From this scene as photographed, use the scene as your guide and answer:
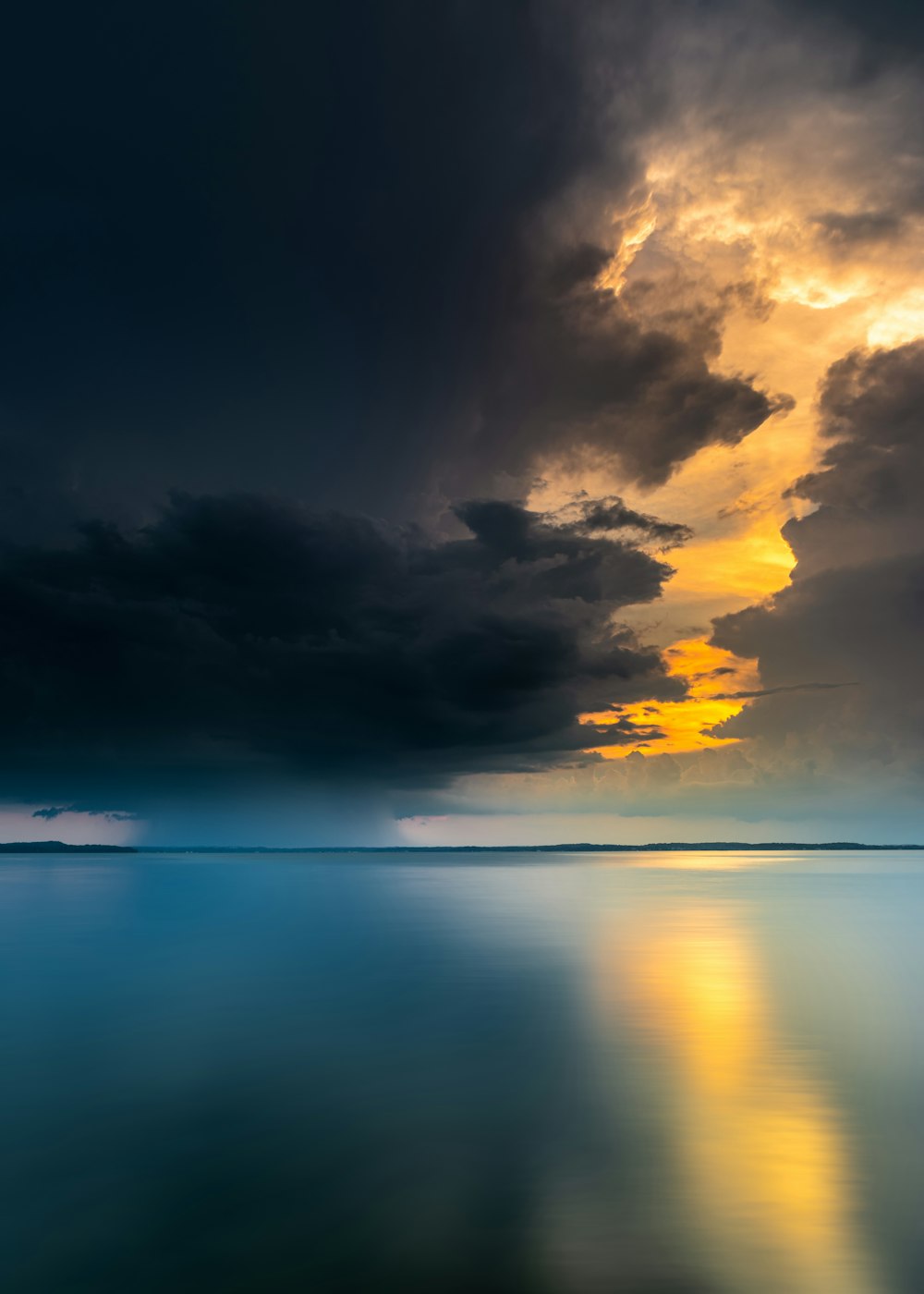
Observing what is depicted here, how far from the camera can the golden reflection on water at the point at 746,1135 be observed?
33.8 feet

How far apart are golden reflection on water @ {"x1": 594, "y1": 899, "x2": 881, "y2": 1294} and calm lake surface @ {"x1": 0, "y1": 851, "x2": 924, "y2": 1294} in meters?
0.06

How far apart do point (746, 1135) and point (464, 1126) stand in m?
5.03

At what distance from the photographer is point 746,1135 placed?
47.5ft

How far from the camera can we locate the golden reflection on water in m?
10.3

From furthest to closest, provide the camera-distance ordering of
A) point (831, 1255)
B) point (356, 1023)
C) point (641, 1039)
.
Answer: point (356, 1023) → point (641, 1039) → point (831, 1255)

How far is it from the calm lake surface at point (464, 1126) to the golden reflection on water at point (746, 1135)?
0.06m

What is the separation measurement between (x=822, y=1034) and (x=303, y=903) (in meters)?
55.4

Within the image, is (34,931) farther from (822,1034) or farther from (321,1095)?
(822,1034)

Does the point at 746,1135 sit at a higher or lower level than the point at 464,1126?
lower

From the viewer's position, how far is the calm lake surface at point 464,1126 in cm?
1034

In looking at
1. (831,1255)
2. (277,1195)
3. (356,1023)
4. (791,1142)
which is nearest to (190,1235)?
(277,1195)

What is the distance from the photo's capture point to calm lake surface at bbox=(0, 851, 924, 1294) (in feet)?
33.9

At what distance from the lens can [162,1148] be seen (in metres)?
14.0

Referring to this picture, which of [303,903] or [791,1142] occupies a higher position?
[303,903]
